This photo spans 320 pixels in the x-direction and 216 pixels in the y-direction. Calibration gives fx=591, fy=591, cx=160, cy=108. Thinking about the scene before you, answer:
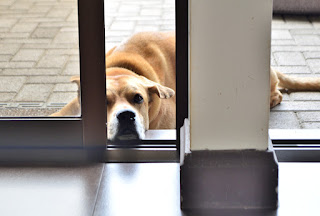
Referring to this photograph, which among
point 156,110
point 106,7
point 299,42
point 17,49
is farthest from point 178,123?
point 299,42

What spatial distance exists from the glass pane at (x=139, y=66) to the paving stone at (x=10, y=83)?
0.35 m

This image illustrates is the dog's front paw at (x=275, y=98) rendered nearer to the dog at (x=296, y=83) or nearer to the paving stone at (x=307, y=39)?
the dog at (x=296, y=83)

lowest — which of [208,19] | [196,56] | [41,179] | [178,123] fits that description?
[41,179]

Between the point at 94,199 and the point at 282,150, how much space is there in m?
0.66

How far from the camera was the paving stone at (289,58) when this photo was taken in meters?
2.91

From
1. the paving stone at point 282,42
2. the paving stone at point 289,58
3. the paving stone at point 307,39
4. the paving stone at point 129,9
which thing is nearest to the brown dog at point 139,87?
the paving stone at point 129,9

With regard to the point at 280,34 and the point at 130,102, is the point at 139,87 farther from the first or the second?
the point at 280,34

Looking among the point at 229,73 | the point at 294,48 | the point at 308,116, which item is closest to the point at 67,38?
the point at 229,73

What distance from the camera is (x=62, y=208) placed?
1713mm

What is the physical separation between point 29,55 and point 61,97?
217 mm

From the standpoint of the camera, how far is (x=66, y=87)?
2.15 metres

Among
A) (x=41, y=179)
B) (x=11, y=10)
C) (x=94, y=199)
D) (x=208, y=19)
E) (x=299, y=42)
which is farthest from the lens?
(x=299, y=42)

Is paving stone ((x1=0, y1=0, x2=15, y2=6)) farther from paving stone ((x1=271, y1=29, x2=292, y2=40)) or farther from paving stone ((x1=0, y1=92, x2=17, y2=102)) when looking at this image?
paving stone ((x1=271, y1=29, x2=292, y2=40))

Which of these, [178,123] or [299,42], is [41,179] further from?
[299,42]
